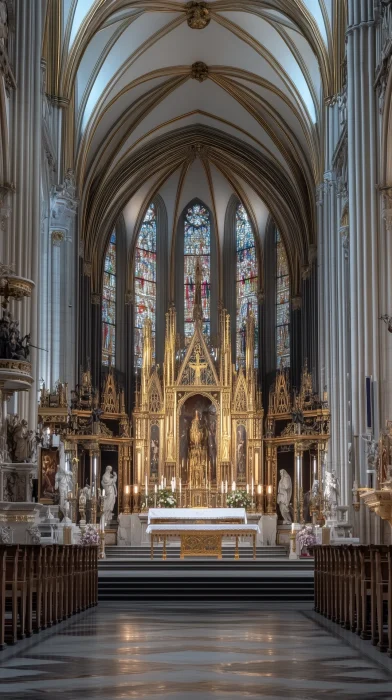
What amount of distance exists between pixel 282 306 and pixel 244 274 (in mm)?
2356

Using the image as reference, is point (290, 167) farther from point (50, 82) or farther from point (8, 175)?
point (8, 175)

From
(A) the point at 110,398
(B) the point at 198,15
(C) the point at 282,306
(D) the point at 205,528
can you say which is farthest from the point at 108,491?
(B) the point at 198,15

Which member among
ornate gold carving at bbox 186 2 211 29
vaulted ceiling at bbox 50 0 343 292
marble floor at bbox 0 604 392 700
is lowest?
marble floor at bbox 0 604 392 700

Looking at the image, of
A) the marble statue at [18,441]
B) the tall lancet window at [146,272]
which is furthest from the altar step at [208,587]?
the tall lancet window at [146,272]

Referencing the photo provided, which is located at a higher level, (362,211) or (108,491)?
(362,211)

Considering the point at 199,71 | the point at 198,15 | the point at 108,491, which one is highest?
the point at 198,15

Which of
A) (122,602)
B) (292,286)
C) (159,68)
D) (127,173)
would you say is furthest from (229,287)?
(122,602)

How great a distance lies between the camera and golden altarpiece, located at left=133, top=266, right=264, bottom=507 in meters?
36.6

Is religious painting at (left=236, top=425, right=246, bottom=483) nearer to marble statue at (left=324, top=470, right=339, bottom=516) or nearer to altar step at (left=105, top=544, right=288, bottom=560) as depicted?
altar step at (left=105, top=544, right=288, bottom=560)

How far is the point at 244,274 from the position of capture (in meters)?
43.8

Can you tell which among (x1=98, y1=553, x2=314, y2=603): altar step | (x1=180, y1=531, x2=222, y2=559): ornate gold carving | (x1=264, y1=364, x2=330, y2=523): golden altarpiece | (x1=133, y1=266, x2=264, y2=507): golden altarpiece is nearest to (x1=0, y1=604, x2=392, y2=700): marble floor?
(x1=98, y1=553, x2=314, y2=603): altar step

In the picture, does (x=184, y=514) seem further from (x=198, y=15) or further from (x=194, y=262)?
(x=194, y=262)

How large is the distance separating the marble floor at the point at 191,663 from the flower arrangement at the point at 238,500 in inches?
820

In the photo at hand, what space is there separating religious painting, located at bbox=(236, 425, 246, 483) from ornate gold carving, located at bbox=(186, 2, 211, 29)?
13272 millimetres
